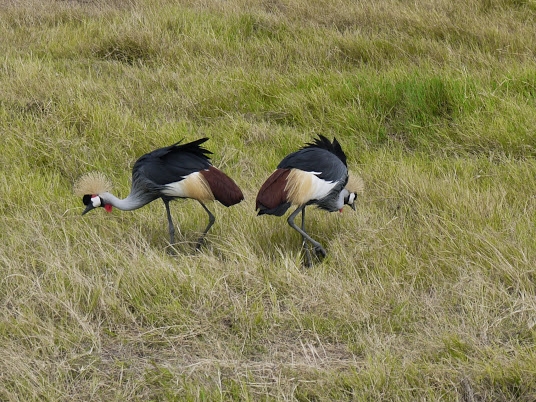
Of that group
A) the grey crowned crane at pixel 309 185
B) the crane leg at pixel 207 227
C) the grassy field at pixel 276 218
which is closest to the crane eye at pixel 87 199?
the grassy field at pixel 276 218

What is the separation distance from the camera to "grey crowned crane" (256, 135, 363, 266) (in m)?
4.08

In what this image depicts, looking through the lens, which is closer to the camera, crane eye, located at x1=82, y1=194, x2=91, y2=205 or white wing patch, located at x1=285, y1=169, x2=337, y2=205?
white wing patch, located at x1=285, y1=169, x2=337, y2=205

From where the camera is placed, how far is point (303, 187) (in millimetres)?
4109

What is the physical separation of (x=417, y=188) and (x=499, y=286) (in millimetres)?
1289

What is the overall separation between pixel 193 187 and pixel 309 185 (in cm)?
65

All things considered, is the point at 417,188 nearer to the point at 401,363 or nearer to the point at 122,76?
the point at 401,363

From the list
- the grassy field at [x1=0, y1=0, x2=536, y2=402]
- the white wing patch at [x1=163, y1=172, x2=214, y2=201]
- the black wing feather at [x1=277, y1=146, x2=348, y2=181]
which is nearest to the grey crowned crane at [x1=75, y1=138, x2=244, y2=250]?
the white wing patch at [x1=163, y1=172, x2=214, y2=201]

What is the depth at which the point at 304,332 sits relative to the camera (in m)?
3.63

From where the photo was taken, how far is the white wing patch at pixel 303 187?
4.09 metres

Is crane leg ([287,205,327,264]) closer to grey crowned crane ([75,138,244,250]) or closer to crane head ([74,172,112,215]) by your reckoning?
grey crowned crane ([75,138,244,250])

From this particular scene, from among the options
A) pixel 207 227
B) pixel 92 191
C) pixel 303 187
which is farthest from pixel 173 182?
pixel 303 187

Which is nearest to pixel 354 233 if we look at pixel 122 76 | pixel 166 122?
pixel 166 122

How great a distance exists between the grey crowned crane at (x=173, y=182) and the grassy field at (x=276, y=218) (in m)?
0.25

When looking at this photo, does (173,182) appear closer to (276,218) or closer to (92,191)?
(92,191)
